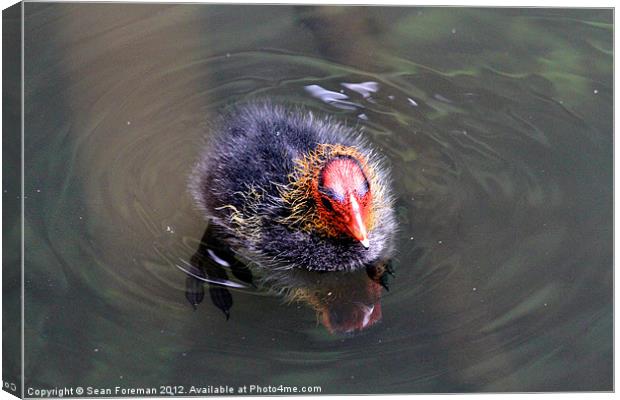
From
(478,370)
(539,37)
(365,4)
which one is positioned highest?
(365,4)

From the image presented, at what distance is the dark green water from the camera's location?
5.93ft

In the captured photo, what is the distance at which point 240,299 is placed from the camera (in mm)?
1816

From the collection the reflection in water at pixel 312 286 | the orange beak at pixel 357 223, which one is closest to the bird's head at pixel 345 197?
the orange beak at pixel 357 223

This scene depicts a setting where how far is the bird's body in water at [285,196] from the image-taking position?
5.93 ft

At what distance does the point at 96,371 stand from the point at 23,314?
198 millimetres

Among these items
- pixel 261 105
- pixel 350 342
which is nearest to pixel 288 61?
pixel 261 105

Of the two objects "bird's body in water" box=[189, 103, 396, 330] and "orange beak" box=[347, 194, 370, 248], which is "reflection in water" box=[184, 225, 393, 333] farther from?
"orange beak" box=[347, 194, 370, 248]

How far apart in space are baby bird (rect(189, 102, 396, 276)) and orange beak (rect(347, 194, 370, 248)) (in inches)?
2.4

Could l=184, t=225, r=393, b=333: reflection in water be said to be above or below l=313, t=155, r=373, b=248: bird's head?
below

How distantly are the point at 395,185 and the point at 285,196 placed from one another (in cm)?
24

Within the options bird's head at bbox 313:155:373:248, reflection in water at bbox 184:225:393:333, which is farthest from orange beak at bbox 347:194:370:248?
reflection in water at bbox 184:225:393:333

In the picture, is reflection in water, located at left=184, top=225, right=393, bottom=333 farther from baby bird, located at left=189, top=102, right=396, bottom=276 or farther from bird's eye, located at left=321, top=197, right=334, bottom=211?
bird's eye, located at left=321, top=197, right=334, bottom=211

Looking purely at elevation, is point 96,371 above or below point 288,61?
below

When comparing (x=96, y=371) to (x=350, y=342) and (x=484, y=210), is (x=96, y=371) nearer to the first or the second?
(x=350, y=342)
